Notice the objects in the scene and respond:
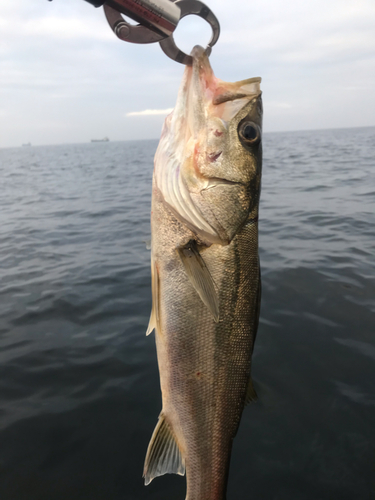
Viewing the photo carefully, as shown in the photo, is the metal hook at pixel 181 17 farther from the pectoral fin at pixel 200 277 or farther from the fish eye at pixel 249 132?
the pectoral fin at pixel 200 277

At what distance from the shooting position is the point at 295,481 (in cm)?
305

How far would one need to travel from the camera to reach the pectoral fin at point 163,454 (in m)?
2.01

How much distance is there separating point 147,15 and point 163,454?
232cm

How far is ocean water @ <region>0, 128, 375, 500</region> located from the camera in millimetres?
3088

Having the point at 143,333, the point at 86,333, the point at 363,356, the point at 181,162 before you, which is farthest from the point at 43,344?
the point at 363,356

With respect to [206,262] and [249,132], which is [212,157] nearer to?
[249,132]

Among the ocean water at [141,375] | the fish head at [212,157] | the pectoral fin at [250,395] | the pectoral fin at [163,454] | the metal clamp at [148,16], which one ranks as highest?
the metal clamp at [148,16]

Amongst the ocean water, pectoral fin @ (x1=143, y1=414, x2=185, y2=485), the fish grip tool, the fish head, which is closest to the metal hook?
the fish grip tool

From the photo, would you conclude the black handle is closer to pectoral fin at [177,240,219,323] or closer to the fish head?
the fish head

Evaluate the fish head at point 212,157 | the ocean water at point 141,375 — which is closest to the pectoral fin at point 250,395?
the fish head at point 212,157

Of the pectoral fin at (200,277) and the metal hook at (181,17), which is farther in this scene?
the pectoral fin at (200,277)

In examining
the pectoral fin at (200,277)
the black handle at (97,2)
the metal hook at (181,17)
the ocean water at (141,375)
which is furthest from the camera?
the ocean water at (141,375)

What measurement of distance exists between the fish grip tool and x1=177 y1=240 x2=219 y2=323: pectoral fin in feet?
3.31

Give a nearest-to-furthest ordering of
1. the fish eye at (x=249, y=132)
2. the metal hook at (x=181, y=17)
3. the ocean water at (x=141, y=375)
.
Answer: the metal hook at (x=181, y=17) < the fish eye at (x=249, y=132) < the ocean water at (x=141, y=375)
